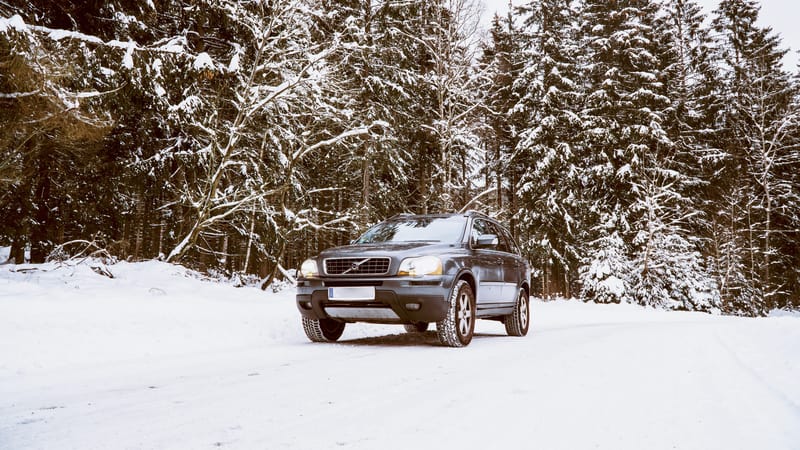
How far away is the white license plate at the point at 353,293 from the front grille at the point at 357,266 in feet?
0.65

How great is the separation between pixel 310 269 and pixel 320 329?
870mm

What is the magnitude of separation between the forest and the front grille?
17.7ft

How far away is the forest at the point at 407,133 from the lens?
11.9 m

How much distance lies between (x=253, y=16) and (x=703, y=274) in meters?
24.2

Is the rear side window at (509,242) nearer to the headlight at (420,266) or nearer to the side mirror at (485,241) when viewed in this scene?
the side mirror at (485,241)

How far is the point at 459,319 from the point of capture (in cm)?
703

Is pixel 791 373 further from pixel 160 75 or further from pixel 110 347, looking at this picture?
pixel 160 75

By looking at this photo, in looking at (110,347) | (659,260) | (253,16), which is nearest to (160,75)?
(253,16)

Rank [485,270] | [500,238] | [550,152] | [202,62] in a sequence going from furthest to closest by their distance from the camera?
[550,152] → [202,62] → [500,238] → [485,270]

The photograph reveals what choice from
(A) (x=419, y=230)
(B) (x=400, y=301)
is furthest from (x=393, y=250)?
(A) (x=419, y=230)

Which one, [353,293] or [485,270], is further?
[485,270]

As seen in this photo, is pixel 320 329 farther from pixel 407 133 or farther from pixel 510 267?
pixel 407 133

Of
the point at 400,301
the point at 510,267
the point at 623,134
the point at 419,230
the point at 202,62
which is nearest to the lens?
the point at 400,301

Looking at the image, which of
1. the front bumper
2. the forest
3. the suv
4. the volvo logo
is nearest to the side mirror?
the suv
